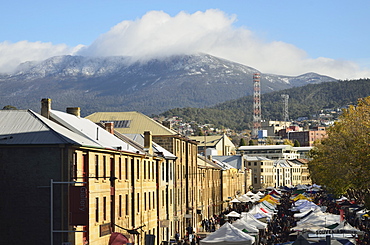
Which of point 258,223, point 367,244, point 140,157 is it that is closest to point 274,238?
point 258,223

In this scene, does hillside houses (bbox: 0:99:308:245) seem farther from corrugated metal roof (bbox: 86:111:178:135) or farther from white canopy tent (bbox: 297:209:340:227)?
corrugated metal roof (bbox: 86:111:178:135)

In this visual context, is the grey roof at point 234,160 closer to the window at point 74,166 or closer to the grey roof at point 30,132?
the grey roof at point 30,132

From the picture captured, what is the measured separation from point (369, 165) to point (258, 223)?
12900 mm

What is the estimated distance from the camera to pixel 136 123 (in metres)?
79.5

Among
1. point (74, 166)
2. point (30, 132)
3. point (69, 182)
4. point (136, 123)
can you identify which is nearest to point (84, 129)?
point (30, 132)

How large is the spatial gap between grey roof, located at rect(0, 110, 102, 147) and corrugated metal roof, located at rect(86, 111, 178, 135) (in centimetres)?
3341

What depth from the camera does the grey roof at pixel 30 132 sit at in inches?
1348

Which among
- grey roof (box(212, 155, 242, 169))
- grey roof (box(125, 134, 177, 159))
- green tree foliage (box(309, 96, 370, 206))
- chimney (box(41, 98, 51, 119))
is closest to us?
chimney (box(41, 98, 51, 119))

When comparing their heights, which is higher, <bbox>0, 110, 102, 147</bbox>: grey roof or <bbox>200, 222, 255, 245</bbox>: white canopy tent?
<bbox>0, 110, 102, 147</bbox>: grey roof

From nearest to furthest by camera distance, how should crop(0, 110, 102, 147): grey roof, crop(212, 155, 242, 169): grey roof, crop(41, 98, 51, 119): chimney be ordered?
crop(0, 110, 102, 147): grey roof
crop(41, 98, 51, 119): chimney
crop(212, 155, 242, 169): grey roof

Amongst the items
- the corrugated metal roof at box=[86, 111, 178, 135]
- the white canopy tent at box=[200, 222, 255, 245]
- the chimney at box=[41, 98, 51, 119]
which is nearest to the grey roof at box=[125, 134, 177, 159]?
the corrugated metal roof at box=[86, 111, 178, 135]

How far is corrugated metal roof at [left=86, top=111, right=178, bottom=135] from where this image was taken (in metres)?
72.5

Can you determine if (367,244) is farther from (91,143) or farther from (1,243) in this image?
(1,243)

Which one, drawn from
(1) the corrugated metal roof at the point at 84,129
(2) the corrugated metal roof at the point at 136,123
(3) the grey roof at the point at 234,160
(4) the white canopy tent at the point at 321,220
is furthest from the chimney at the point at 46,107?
(3) the grey roof at the point at 234,160
